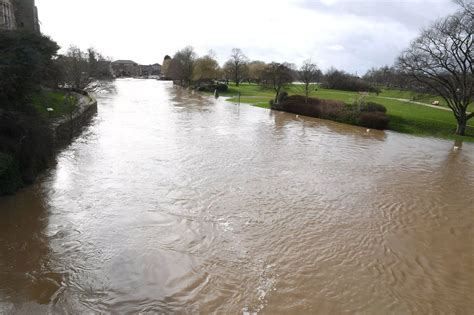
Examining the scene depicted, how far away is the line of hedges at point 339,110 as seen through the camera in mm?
26969

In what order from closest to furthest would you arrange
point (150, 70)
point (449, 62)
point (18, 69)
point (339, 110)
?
1. point (18, 69)
2. point (449, 62)
3. point (339, 110)
4. point (150, 70)

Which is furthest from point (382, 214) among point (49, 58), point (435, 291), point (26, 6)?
point (26, 6)

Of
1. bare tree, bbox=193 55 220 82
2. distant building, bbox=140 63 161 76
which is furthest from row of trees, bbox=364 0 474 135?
distant building, bbox=140 63 161 76

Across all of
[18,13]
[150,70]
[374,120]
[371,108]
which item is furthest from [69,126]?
[150,70]

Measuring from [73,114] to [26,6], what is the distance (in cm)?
2986

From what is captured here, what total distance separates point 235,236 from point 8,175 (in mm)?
7002

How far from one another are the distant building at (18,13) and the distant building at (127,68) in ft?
397

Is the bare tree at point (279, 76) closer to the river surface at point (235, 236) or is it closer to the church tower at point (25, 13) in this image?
the river surface at point (235, 236)

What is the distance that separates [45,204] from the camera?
9.46 m

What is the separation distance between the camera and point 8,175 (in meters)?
9.68

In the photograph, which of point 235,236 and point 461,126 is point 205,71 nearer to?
point 461,126

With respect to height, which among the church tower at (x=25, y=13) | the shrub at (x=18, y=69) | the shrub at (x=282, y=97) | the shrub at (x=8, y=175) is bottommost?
the shrub at (x=8, y=175)

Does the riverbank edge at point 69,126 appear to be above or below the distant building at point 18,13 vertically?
below

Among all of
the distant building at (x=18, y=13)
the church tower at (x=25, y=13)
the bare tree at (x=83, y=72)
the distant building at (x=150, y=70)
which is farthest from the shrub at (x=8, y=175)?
the distant building at (x=150, y=70)
